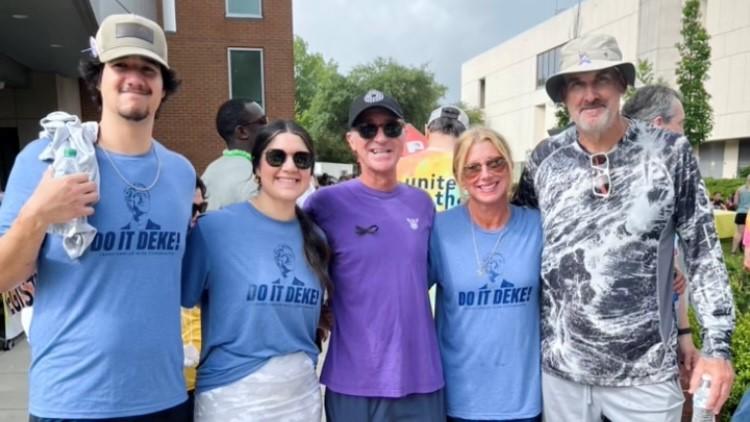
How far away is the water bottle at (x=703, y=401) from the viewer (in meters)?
2.24

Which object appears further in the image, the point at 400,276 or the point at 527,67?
the point at 527,67

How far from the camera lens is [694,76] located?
13109 millimetres

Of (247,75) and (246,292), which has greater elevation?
(247,75)

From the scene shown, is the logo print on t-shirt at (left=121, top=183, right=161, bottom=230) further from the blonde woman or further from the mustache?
the blonde woman

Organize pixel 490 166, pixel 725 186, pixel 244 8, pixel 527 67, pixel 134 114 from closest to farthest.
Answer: pixel 134 114 < pixel 490 166 < pixel 244 8 < pixel 725 186 < pixel 527 67

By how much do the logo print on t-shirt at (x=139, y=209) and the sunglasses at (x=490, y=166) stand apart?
1.35 m

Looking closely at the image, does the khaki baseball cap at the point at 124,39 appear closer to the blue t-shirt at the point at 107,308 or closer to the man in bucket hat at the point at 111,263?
the man in bucket hat at the point at 111,263

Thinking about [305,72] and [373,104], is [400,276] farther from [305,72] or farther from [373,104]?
[305,72]

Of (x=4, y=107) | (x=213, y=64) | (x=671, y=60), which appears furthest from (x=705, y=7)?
(x=4, y=107)

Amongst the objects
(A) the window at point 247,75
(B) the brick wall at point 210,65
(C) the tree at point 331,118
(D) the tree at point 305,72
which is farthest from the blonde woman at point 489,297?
(D) the tree at point 305,72

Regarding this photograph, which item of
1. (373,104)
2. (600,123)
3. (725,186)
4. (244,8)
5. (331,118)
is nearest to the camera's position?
(600,123)

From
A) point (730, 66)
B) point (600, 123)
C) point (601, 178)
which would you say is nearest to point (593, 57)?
point (600, 123)

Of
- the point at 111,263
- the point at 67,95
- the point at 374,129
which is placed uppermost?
the point at 67,95

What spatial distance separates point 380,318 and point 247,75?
14350 millimetres
